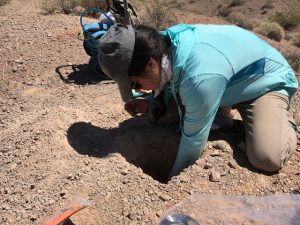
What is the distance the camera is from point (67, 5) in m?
5.78

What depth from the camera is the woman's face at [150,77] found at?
87.7 inches

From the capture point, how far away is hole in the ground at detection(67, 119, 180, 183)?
9.43 feet

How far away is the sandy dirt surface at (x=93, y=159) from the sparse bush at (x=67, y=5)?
1.90m

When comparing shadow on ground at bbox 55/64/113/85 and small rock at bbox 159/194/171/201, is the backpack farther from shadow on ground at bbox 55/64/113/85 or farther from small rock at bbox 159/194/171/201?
small rock at bbox 159/194/171/201

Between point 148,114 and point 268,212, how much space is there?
114 centimetres

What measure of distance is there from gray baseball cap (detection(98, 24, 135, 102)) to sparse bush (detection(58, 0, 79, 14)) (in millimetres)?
3641

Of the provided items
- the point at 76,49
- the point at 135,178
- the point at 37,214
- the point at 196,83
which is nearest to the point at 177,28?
the point at 196,83

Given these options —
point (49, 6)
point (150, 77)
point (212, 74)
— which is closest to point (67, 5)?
point (49, 6)

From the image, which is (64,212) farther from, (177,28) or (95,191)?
(177,28)

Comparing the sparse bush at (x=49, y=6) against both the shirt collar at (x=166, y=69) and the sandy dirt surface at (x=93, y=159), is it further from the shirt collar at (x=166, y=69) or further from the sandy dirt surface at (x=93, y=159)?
the shirt collar at (x=166, y=69)

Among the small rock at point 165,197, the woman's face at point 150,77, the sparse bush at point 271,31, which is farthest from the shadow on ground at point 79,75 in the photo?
the sparse bush at point 271,31

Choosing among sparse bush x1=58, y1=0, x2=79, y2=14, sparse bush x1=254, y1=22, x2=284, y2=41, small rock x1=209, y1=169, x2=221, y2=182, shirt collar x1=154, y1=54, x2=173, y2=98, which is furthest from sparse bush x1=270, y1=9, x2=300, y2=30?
shirt collar x1=154, y1=54, x2=173, y2=98

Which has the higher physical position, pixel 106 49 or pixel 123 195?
pixel 106 49

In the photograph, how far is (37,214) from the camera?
2277mm
